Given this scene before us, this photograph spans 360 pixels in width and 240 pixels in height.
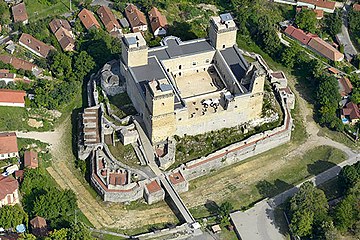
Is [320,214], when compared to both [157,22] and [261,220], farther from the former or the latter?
[157,22]

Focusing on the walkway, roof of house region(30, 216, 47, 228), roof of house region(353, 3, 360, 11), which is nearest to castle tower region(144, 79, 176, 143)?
the walkway

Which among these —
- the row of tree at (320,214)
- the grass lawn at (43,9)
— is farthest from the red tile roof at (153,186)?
the grass lawn at (43,9)

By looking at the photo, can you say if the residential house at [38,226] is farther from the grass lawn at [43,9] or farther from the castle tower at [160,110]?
the grass lawn at [43,9]

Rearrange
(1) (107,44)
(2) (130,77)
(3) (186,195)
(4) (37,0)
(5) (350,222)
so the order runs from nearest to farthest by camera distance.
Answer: (5) (350,222)
(3) (186,195)
(2) (130,77)
(1) (107,44)
(4) (37,0)

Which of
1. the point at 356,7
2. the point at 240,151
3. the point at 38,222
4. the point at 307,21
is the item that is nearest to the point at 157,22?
the point at 307,21

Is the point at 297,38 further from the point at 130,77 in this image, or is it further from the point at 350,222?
the point at 350,222

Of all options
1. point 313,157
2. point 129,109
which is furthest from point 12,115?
point 313,157
